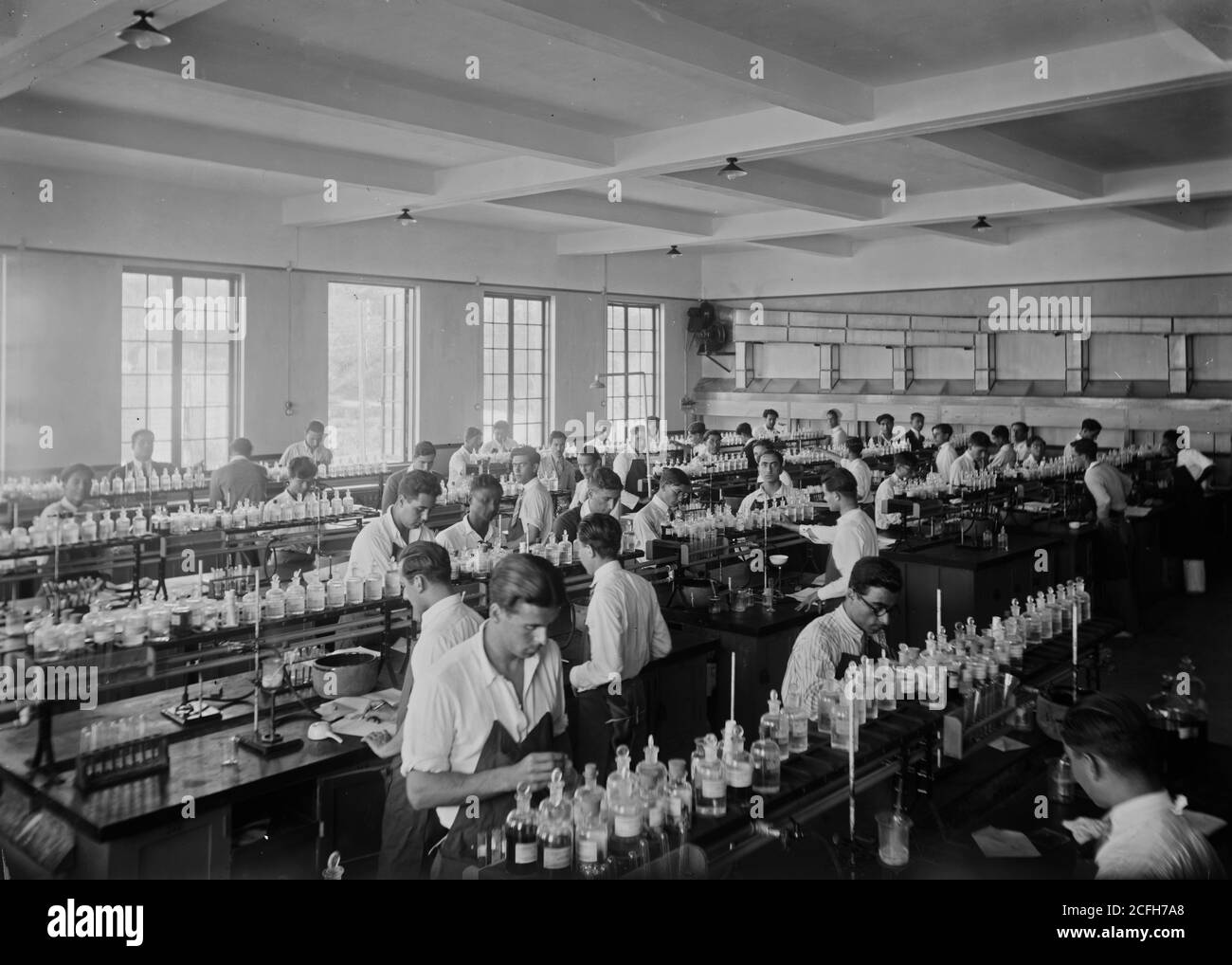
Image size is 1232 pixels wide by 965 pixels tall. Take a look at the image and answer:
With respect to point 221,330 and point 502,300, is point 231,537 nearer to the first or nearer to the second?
point 221,330

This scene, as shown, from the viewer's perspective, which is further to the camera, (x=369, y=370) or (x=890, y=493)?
(x=369, y=370)

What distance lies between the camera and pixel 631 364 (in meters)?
17.7

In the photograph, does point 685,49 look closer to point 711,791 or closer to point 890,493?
point 711,791

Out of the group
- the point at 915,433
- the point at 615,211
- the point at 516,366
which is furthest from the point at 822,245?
the point at 516,366

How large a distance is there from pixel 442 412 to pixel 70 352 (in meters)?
4.98

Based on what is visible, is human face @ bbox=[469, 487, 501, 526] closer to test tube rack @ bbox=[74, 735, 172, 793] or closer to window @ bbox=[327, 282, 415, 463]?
test tube rack @ bbox=[74, 735, 172, 793]

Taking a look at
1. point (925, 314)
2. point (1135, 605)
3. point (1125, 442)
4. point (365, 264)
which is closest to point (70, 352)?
point (365, 264)

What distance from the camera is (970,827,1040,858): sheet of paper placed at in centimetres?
330

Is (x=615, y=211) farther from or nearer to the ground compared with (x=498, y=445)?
farther from the ground

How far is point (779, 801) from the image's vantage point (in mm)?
3246

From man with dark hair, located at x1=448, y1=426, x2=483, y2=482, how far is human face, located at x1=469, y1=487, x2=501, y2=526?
4419 millimetres

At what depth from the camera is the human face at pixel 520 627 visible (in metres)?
3.08

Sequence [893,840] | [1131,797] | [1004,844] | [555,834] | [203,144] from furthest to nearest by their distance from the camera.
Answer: [203,144] → [1004,844] → [893,840] → [555,834] → [1131,797]

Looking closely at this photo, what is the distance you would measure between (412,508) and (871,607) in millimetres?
2826
